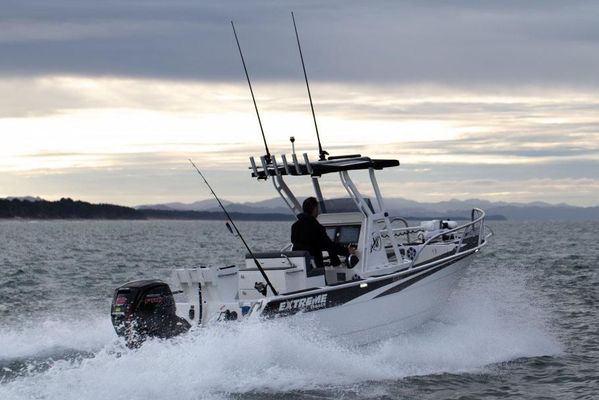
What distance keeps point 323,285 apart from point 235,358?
2.22 m

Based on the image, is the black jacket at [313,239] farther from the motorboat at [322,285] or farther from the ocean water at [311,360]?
the ocean water at [311,360]

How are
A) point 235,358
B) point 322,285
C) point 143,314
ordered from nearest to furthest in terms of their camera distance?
point 235,358
point 143,314
point 322,285

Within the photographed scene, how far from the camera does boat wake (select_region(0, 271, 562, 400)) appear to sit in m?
9.66

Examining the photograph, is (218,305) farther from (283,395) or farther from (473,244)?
(473,244)

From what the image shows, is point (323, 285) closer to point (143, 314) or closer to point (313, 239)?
point (313, 239)

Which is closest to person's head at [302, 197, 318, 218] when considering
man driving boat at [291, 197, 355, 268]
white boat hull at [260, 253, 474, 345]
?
man driving boat at [291, 197, 355, 268]

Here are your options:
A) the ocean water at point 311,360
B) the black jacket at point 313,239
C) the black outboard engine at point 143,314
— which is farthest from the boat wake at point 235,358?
the black jacket at point 313,239

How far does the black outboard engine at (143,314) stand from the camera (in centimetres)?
1068

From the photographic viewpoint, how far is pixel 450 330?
1397 centimetres

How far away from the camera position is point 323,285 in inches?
484

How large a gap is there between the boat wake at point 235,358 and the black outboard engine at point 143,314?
0.21 meters

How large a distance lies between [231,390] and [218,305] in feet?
5.26

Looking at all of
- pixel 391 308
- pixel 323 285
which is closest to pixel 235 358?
pixel 323 285

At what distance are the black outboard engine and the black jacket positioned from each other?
7.54ft
